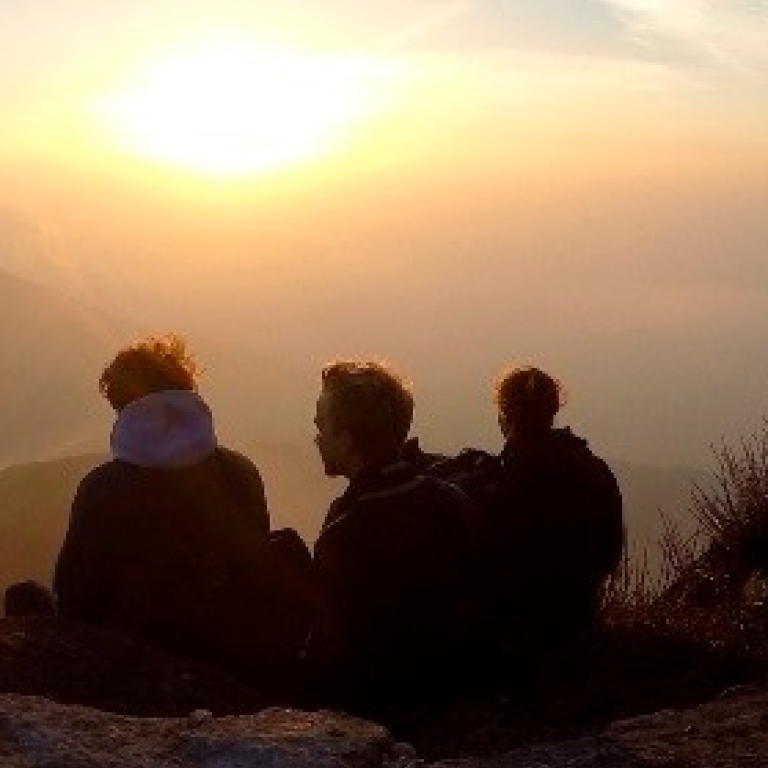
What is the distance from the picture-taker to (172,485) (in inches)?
189

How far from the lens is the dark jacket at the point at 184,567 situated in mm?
4762

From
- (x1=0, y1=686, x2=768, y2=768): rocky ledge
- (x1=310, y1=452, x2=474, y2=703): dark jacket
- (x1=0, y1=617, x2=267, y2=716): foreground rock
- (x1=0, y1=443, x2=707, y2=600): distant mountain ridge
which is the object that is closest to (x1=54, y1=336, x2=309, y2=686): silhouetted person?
(x1=310, y1=452, x2=474, y2=703): dark jacket

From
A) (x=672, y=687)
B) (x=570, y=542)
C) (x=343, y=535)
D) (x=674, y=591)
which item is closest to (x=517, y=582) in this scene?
(x=570, y=542)

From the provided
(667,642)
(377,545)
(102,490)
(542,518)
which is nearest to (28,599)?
(102,490)

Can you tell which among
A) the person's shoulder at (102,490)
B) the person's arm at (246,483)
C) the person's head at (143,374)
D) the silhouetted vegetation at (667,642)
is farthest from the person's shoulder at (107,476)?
the silhouetted vegetation at (667,642)

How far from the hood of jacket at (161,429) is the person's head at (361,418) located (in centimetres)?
38

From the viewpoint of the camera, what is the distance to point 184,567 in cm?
484

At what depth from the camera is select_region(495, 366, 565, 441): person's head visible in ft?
18.1

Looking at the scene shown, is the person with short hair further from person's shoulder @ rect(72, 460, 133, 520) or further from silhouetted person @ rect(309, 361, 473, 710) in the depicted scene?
person's shoulder @ rect(72, 460, 133, 520)

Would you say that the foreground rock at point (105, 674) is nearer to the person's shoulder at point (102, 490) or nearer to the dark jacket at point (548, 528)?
the person's shoulder at point (102, 490)

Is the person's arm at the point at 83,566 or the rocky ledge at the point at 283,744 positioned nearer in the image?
the rocky ledge at the point at 283,744

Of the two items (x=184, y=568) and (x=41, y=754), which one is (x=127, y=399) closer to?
(x=184, y=568)

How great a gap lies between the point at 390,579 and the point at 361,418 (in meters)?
0.50

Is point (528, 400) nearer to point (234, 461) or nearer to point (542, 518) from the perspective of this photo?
point (542, 518)
